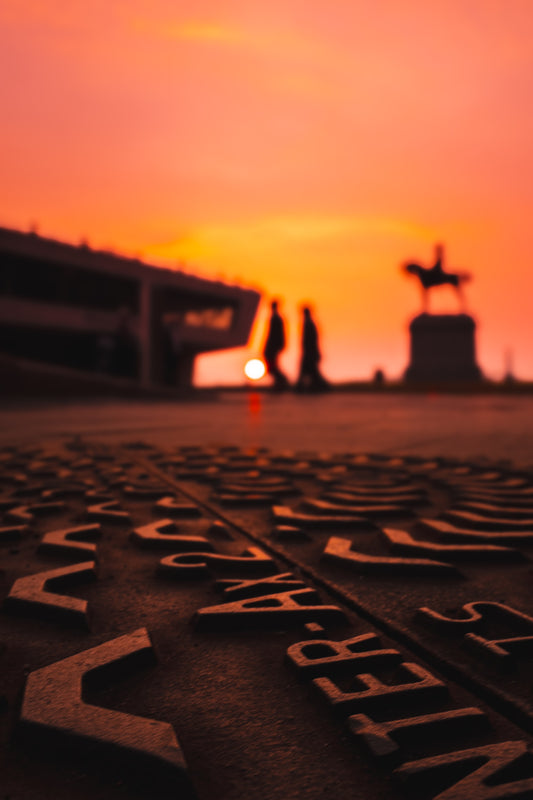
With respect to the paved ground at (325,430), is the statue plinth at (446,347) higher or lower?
higher

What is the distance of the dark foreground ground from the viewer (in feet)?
2.77

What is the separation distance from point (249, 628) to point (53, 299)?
45.3 metres

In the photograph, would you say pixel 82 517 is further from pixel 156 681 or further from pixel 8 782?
pixel 8 782

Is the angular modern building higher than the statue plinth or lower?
higher

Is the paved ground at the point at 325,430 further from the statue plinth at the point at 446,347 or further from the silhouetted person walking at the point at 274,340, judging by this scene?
the statue plinth at the point at 446,347

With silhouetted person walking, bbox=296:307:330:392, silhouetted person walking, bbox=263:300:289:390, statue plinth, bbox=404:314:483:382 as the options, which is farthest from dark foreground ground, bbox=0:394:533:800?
statue plinth, bbox=404:314:483:382

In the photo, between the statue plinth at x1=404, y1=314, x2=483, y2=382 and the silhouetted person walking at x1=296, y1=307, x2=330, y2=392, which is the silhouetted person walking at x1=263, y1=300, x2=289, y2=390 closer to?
the silhouetted person walking at x1=296, y1=307, x2=330, y2=392

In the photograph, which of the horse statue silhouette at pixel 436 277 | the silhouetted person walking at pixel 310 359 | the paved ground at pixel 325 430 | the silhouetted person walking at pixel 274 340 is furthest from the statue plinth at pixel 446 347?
the paved ground at pixel 325 430

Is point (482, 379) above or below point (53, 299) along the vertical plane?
below

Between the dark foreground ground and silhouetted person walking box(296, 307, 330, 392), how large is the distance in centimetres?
1477

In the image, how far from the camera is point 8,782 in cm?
82

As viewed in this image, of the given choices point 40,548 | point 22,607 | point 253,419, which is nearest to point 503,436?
point 253,419

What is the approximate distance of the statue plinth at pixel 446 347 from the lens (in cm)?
2852

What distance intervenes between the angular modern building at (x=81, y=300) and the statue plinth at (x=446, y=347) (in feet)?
44.5
